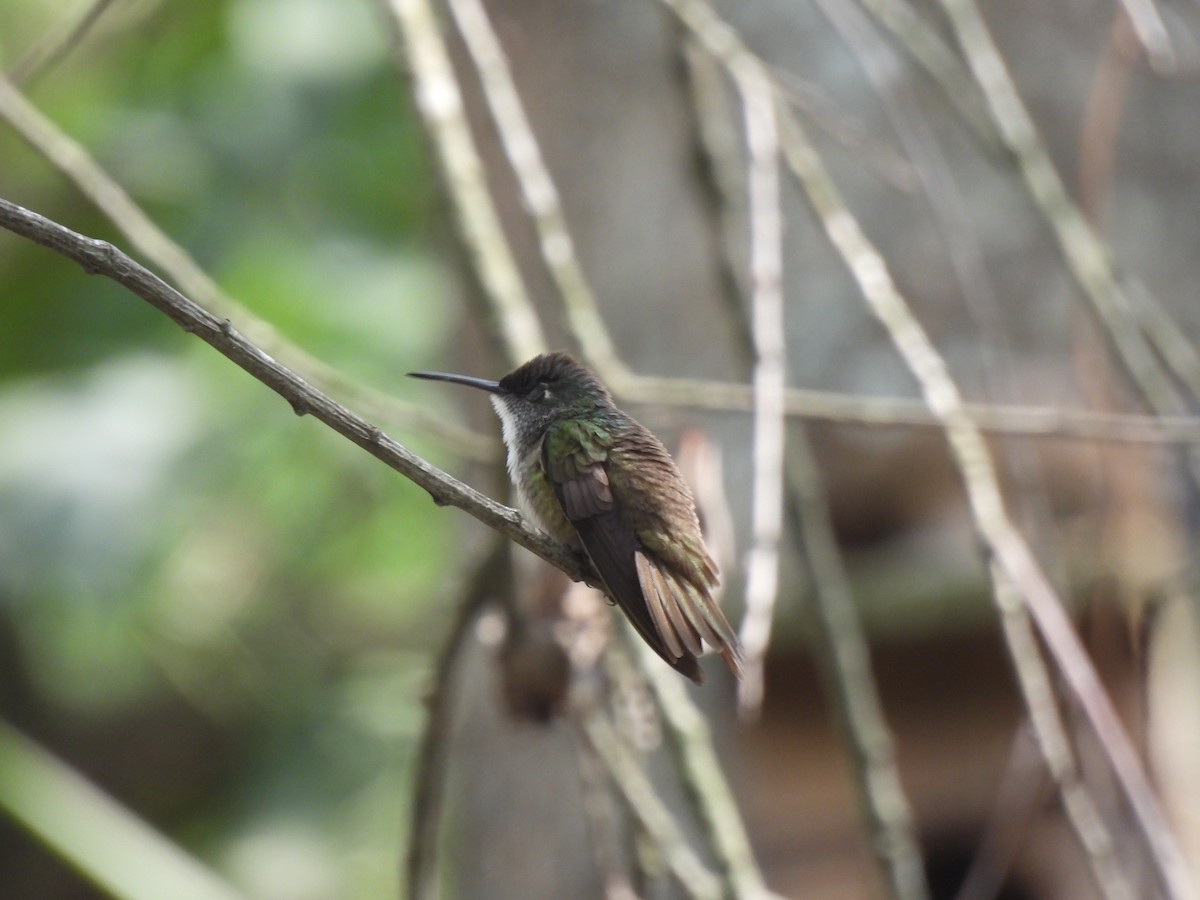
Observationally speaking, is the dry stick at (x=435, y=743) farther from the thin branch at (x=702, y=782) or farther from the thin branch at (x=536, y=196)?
the thin branch at (x=536, y=196)

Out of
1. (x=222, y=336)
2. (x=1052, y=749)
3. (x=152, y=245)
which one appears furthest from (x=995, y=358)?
(x=222, y=336)

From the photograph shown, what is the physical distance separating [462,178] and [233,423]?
8.95 feet

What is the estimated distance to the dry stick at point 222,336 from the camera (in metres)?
1.61

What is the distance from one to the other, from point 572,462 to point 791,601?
219 centimetres

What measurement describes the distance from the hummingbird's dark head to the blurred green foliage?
5.25ft

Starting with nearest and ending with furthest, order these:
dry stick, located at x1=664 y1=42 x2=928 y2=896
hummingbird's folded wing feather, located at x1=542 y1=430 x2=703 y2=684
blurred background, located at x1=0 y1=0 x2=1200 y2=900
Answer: hummingbird's folded wing feather, located at x1=542 y1=430 x2=703 y2=684
dry stick, located at x1=664 y1=42 x2=928 y2=896
blurred background, located at x1=0 y1=0 x2=1200 y2=900

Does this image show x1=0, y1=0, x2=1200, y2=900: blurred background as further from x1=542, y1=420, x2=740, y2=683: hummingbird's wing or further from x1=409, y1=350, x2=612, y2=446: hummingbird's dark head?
x1=542, y1=420, x2=740, y2=683: hummingbird's wing

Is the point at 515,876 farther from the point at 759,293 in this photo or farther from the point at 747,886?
the point at 759,293

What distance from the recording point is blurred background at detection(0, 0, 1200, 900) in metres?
4.11

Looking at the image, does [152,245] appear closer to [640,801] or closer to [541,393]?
[541,393]

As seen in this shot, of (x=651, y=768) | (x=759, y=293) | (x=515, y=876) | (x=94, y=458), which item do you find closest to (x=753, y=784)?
(x=651, y=768)

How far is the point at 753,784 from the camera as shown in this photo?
4.66 m

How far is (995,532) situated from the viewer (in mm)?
2770

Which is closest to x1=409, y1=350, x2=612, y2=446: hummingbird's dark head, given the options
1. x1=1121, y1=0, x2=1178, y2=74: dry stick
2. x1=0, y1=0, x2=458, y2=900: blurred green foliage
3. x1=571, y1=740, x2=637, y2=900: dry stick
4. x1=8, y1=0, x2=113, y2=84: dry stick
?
x1=571, y1=740, x2=637, y2=900: dry stick
